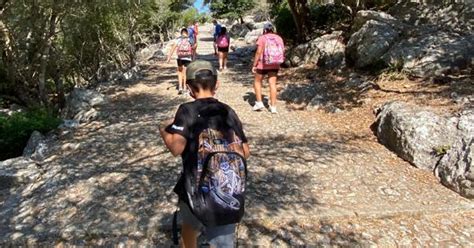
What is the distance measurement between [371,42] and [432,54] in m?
1.63

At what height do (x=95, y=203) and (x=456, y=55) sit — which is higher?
(x=456, y=55)

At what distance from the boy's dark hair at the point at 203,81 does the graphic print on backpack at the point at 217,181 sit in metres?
0.31

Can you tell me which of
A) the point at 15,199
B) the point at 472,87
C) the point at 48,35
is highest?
the point at 48,35

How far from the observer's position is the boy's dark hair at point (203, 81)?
2723mm

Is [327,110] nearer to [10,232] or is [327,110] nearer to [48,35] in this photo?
[10,232]

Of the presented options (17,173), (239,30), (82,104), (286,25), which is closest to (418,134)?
(17,173)

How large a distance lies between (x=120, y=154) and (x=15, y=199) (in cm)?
163

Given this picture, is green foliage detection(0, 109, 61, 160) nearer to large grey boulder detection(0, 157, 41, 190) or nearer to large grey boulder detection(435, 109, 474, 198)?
large grey boulder detection(0, 157, 41, 190)

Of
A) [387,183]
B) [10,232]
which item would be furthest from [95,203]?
[387,183]

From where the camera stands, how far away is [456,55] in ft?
27.6

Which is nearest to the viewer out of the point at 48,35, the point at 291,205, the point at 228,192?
the point at 228,192

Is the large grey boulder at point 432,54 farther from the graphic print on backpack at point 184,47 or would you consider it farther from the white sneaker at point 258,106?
the graphic print on backpack at point 184,47

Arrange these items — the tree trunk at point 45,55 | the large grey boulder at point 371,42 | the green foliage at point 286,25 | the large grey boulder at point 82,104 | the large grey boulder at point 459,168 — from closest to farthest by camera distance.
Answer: the large grey boulder at point 459,168 < the large grey boulder at point 82,104 < the large grey boulder at point 371,42 < the tree trunk at point 45,55 < the green foliage at point 286,25

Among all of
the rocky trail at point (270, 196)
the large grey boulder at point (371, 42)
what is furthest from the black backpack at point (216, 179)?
the large grey boulder at point (371, 42)
